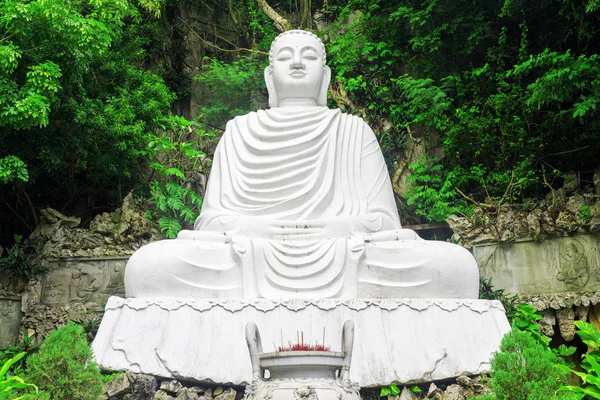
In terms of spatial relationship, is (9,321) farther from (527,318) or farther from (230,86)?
(527,318)

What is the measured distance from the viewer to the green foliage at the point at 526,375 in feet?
12.5

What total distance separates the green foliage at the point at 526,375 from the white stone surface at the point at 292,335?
1.14m

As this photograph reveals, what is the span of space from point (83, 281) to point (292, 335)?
399 centimetres

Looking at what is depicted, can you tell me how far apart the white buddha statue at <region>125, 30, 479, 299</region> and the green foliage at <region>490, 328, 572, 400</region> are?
1.65 meters

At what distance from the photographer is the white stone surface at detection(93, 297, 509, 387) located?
5027 millimetres

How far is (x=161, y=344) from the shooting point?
512 cm

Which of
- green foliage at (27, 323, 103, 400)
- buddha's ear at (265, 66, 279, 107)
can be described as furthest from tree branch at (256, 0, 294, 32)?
green foliage at (27, 323, 103, 400)

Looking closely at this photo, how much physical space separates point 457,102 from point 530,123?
1.15 metres

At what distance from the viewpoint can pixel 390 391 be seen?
4934 millimetres

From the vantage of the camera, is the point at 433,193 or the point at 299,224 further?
the point at 433,193

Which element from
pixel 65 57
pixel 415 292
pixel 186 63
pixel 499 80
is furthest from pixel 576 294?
pixel 186 63

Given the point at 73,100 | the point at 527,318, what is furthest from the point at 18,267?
the point at 527,318

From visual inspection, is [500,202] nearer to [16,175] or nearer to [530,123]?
[530,123]

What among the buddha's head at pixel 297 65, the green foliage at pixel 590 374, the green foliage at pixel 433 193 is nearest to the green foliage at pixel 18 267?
the buddha's head at pixel 297 65
